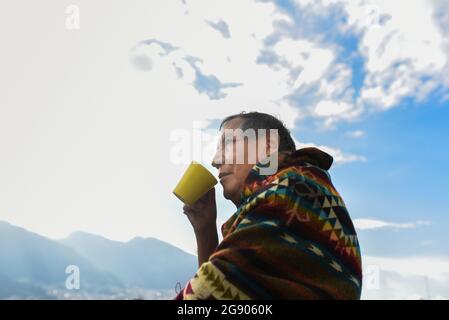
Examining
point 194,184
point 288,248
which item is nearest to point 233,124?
point 194,184

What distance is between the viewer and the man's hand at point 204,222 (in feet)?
7.52

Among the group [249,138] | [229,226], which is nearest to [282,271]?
[229,226]

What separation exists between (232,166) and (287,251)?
740 mm

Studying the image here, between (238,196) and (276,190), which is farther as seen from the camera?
(238,196)

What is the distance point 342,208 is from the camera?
1.46m

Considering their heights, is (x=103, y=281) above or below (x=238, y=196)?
below

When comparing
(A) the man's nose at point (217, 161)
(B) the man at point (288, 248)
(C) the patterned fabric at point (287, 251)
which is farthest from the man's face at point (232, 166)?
(C) the patterned fabric at point (287, 251)

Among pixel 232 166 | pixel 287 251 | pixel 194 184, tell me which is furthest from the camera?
pixel 194 184

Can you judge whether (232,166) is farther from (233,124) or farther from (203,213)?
(203,213)

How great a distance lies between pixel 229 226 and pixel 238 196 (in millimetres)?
388

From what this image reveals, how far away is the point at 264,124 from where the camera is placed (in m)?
1.99

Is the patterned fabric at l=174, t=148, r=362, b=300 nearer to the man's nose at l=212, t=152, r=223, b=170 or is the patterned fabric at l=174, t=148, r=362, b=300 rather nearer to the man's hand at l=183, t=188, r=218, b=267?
the man's nose at l=212, t=152, r=223, b=170
